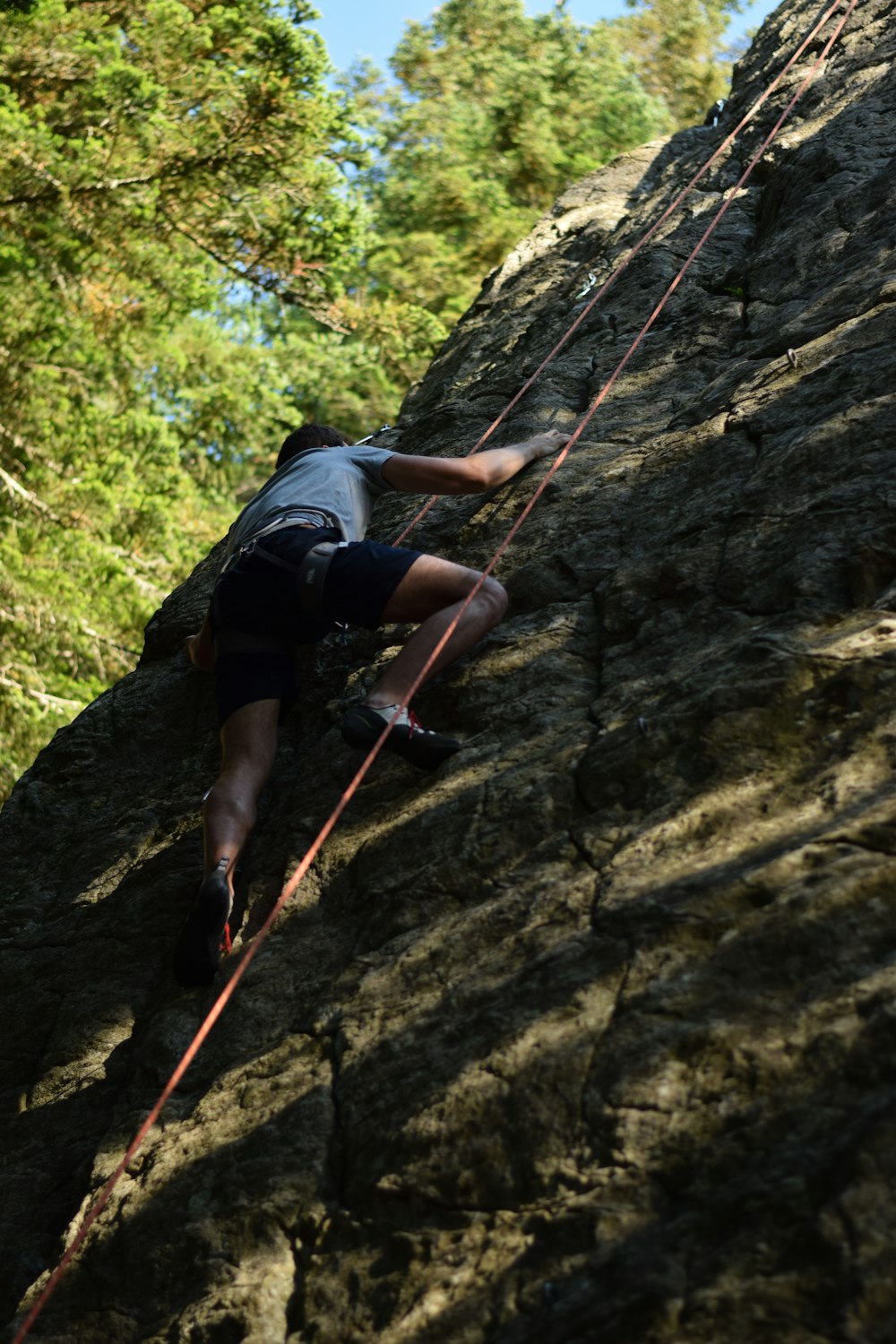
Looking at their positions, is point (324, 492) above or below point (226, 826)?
above

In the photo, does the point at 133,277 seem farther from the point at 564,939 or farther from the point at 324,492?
the point at 564,939

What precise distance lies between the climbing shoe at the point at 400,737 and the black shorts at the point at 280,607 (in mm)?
376

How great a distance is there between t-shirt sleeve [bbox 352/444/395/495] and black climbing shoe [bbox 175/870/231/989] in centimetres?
162

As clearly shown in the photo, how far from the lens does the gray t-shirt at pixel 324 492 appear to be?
159 inches

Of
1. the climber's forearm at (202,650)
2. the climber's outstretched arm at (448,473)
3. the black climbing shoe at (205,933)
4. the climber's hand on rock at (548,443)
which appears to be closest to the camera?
the black climbing shoe at (205,933)

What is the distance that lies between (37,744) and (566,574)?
22.9ft

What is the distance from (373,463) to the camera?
4258 mm

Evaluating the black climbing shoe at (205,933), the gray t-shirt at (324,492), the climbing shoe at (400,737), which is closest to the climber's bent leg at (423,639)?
the climbing shoe at (400,737)

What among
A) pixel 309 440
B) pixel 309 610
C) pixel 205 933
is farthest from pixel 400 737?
pixel 309 440

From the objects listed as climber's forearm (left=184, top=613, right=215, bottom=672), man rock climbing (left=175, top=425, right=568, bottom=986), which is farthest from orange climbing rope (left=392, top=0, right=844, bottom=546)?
climber's forearm (left=184, top=613, right=215, bottom=672)

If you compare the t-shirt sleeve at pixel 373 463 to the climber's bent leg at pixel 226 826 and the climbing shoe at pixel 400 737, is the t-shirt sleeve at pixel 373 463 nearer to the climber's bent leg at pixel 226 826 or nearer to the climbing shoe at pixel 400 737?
the climber's bent leg at pixel 226 826

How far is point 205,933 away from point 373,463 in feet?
5.93

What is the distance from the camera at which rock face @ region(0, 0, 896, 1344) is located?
83.0 inches

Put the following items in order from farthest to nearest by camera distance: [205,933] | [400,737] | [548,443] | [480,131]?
[480,131] → [548,443] → [400,737] → [205,933]
